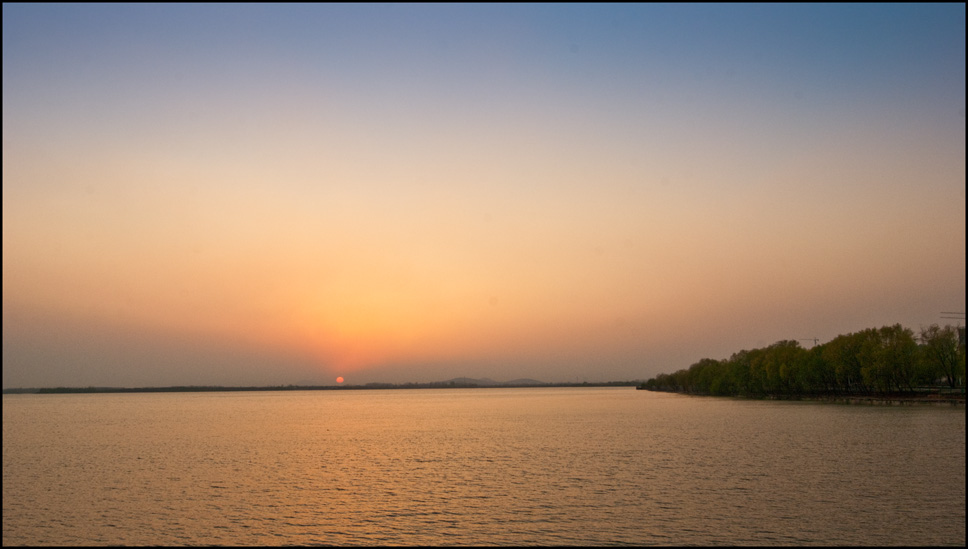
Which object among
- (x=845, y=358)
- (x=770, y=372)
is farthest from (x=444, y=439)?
(x=770, y=372)

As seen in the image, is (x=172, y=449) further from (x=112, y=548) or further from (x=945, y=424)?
(x=945, y=424)

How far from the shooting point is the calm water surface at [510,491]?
32.7 m

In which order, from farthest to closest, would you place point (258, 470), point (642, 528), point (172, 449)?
1. point (172, 449)
2. point (258, 470)
3. point (642, 528)

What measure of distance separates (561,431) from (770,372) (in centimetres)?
10925

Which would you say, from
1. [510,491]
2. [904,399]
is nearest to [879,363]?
[904,399]

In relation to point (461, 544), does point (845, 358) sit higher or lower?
higher

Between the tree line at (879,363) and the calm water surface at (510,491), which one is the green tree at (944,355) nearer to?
the tree line at (879,363)

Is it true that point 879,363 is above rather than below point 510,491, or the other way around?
above

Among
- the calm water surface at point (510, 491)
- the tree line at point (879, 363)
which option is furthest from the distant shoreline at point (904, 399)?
the calm water surface at point (510, 491)

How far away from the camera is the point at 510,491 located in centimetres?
4338

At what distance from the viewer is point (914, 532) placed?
31062 millimetres

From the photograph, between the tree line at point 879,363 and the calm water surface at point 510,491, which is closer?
the calm water surface at point 510,491

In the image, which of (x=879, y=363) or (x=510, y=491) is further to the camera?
(x=879, y=363)

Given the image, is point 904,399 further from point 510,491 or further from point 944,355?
point 510,491
